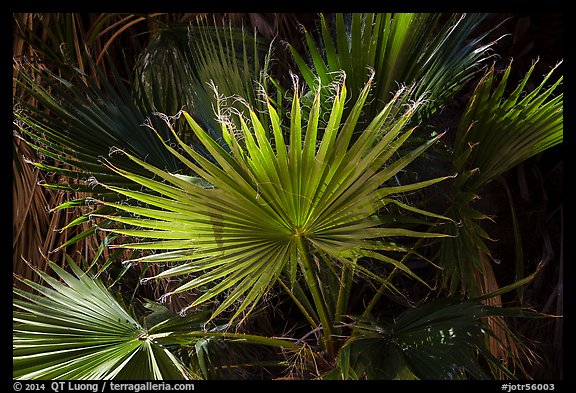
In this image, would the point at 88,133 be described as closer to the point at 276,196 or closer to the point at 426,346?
the point at 276,196

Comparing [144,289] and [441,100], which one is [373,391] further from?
[144,289]

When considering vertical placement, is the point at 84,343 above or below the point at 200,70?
below

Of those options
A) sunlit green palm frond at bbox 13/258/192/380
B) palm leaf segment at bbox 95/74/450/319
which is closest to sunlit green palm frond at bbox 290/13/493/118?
palm leaf segment at bbox 95/74/450/319

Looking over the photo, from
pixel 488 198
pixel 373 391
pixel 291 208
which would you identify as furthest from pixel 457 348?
pixel 488 198

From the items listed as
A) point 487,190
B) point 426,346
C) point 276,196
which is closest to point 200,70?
point 276,196

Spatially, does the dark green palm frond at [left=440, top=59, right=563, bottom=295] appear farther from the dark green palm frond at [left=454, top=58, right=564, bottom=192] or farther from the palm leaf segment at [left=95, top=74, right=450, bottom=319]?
the palm leaf segment at [left=95, top=74, right=450, bottom=319]
